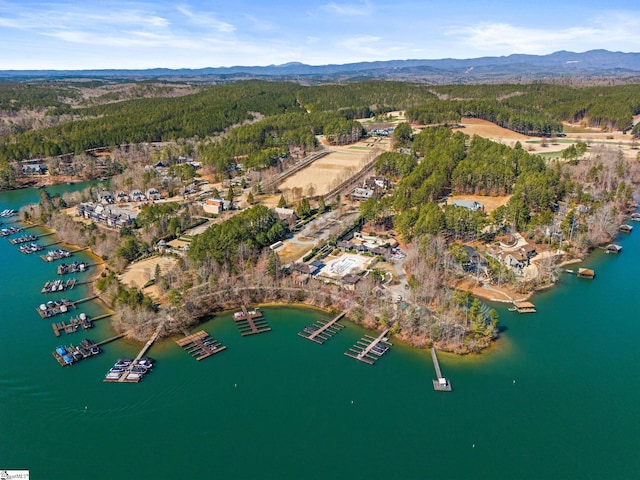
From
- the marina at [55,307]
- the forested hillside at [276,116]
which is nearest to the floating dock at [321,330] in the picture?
the marina at [55,307]

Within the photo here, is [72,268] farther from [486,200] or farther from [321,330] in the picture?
[486,200]

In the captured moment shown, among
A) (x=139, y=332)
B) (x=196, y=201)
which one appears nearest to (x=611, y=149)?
(x=196, y=201)

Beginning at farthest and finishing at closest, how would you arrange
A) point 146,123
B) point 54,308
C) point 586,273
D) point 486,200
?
point 146,123, point 486,200, point 586,273, point 54,308

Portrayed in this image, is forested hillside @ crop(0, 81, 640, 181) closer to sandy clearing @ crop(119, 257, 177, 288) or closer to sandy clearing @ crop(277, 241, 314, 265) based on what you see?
sandy clearing @ crop(277, 241, 314, 265)

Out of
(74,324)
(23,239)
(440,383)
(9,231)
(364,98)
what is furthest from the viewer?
(364,98)

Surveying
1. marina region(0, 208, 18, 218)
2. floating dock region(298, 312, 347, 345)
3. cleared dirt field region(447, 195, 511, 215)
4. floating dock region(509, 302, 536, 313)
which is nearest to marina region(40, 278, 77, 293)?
floating dock region(298, 312, 347, 345)

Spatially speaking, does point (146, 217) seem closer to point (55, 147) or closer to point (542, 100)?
point (55, 147)

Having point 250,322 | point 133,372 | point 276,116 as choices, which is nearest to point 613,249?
point 250,322

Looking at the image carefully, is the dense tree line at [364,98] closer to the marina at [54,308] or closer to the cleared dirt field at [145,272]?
the cleared dirt field at [145,272]
